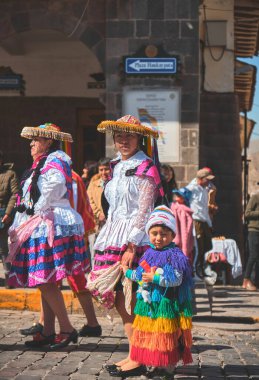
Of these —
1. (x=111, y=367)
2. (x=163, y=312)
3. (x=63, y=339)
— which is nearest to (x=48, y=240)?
(x=63, y=339)

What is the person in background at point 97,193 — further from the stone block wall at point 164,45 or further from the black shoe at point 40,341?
the black shoe at point 40,341

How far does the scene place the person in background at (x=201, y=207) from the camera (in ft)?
42.3

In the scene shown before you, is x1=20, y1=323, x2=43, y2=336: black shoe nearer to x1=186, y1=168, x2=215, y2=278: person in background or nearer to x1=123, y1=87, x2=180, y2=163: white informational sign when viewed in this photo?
x1=186, y1=168, x2=215, y2=278: person in background

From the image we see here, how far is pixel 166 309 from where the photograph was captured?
6.29 m

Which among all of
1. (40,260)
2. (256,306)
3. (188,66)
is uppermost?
(188,66)

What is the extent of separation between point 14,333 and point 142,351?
8.34 ft

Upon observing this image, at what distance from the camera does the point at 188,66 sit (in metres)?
15.5

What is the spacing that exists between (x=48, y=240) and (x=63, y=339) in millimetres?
838

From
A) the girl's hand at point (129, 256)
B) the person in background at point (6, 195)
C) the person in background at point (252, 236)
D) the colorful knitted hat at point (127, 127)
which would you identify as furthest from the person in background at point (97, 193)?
the girl's hand at point (129, 256)

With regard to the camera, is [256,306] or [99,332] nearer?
[99,332]

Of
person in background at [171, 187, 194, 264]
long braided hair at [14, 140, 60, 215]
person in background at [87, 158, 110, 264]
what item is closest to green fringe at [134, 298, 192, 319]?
long braided hair at [14, 140, 60, 215]

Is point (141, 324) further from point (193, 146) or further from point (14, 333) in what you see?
point (193, 146)

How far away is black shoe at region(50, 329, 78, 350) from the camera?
7691 mm

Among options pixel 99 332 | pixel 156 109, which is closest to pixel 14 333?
pixel 99 332
